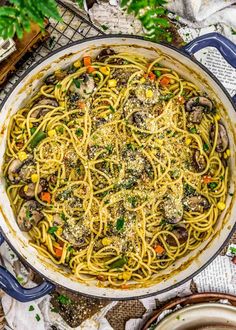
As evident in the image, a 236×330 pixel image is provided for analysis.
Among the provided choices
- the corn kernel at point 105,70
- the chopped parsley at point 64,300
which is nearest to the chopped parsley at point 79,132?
the corn kernel at point 105,70

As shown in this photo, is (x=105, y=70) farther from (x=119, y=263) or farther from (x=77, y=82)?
(x=119, y=263)

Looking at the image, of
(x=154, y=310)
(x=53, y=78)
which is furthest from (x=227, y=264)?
(x=53, y=78)

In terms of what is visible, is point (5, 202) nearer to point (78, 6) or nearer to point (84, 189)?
point (84, 189)

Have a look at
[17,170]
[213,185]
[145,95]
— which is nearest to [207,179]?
[213,185]

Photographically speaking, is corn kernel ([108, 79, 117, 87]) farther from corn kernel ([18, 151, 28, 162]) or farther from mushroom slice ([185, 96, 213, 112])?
corn kernel ([18, 151, 28, 162])

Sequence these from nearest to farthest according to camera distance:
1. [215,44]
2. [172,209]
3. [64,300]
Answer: [215,44] → [172,209] → [64,300]

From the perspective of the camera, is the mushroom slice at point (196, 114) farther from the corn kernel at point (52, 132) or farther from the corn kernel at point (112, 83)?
the corn kernel at point (52, 132)

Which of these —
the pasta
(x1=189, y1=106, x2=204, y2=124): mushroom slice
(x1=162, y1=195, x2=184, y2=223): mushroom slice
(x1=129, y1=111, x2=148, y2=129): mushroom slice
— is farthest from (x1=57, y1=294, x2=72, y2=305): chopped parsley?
(x1=189, y1=106, x2=204, y2=124): mushroom slice
